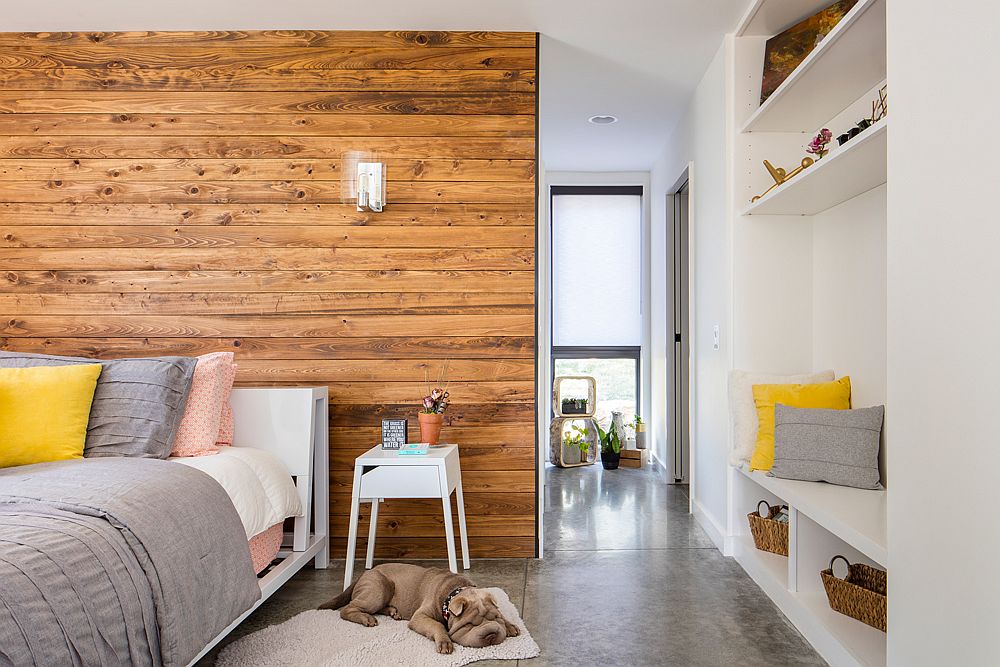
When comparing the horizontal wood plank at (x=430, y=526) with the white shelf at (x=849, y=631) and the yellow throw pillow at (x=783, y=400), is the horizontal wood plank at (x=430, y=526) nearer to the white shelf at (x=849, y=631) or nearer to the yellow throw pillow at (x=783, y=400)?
the yellow throw pillow at (x=783, y=400)

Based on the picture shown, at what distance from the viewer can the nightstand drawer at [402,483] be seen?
309 cm

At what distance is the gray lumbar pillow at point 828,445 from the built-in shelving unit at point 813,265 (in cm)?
5

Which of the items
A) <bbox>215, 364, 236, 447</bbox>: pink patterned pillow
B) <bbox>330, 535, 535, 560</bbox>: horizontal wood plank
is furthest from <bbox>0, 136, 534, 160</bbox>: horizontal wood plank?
<bbox>330, 535, 535, 560</bbox>: horizontal wood plank

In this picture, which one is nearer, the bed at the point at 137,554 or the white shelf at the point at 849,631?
the bed at the point at 137,554

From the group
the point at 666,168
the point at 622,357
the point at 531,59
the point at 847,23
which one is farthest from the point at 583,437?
the point at 847,23

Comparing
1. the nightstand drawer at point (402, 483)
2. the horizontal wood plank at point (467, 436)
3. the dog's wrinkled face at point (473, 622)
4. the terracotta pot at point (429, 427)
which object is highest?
the terracotta pot at point (429, 427)

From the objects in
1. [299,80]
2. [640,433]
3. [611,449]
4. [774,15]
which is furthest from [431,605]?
[640,433]

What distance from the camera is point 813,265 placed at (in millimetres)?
3580

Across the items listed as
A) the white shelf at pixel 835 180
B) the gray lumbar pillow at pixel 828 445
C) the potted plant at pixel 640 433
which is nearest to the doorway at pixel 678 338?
the potted plant at pixel 640 433

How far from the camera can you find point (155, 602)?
1859 mm

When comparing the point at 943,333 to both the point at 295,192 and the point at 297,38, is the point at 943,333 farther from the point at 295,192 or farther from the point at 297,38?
the point at 297,38

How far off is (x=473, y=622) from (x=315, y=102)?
2.49 m

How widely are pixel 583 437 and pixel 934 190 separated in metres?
5.01

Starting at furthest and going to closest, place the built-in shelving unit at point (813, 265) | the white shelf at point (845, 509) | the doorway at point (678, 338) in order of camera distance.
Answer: the doorway at point (678, 338) < the built-in shelving unit at point (813, 265) < the white shelf at point (845, 509)
